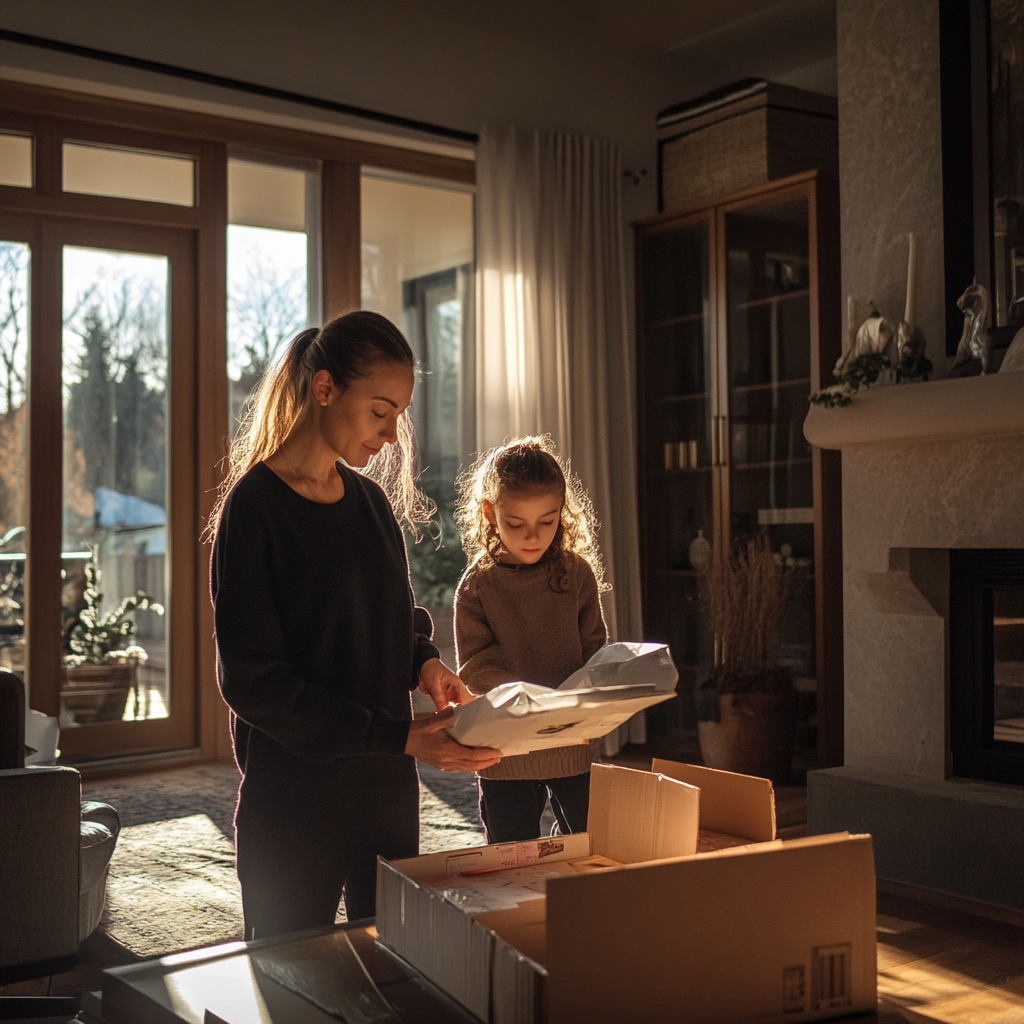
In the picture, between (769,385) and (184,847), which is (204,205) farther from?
(184,847)

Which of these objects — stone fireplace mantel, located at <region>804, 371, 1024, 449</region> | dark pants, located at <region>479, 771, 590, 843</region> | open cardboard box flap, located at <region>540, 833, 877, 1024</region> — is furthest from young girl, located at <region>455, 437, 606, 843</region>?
stone fireplace mantel, located at <region>804, 371, 1024, 449</region>

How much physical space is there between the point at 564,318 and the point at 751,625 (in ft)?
5.29

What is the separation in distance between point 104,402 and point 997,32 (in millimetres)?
3374

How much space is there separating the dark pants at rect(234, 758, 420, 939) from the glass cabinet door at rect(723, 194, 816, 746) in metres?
3.55

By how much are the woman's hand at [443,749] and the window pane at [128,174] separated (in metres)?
3.88

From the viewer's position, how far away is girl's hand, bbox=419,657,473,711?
1406 mm

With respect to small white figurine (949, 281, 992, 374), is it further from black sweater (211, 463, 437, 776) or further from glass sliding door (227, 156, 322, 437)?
glass sliding door (227, 156, 322, 437)

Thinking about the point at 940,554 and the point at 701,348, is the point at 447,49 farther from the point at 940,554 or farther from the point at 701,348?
the point at 940,554

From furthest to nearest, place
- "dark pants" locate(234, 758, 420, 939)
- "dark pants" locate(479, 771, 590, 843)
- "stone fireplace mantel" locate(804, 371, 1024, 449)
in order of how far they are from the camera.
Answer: "stone fireplace mantel" locate(804, 371, 1024, 449), "dark pants" locate(479, 771, 590, 843), "dark pants" locate(234, 758, 420, 939)

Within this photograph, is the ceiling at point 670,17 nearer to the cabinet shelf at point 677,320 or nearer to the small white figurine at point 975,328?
the cabinet shelf at point 677,320

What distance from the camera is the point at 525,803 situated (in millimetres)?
1986

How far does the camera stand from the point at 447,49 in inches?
194

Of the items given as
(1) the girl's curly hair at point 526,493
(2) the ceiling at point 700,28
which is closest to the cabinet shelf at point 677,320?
(2) the ceiling at point 700,28

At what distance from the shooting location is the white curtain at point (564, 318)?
500cm
